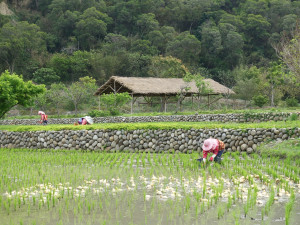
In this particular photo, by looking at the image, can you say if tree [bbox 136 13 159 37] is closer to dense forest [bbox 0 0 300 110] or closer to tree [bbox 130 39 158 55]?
dense forest [bbox 0 0 300 110]

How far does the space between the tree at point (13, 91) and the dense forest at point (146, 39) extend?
2396 centimetres

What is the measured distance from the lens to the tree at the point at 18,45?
4369 cm

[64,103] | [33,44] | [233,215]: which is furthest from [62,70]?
[233,215]

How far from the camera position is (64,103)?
113 feet

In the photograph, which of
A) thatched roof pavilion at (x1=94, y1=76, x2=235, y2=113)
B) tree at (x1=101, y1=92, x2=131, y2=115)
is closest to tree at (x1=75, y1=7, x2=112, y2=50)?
thatched roof pavilion at (x1=94, y1=76, x2=235, y2=113)

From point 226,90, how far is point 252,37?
28.2 metres

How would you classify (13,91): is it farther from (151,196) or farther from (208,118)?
(151,196)

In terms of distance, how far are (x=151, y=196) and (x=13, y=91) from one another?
1177 cm

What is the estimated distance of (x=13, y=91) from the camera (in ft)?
50.2

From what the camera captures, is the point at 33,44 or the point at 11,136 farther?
the point at 33,44

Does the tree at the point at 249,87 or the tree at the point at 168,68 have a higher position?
the tree at the point at 168,68

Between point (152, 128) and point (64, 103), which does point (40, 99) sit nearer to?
point (64, 103)

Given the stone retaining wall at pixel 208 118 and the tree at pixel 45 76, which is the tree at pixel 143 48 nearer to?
the tree at pixel 45 76

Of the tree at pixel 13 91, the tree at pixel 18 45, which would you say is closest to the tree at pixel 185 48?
the tree at pixel 18 45
